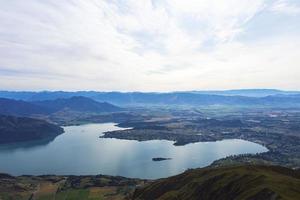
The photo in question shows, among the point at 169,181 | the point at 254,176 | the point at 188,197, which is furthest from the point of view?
the point at 169,181

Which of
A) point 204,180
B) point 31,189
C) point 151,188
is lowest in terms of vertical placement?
point 31,189

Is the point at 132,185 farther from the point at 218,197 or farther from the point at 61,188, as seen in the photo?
the point at 218,197

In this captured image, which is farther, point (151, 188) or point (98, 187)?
point (98, 187)

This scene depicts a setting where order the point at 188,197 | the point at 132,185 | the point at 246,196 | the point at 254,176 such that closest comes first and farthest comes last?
the point at 246,196 < the point at 254,176 < the point at 188,197 < the point at 132,185

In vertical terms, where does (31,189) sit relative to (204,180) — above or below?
below

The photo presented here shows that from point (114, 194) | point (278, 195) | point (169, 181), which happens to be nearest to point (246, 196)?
point (278, 195)

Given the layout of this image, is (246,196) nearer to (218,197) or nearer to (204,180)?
(218,197)
